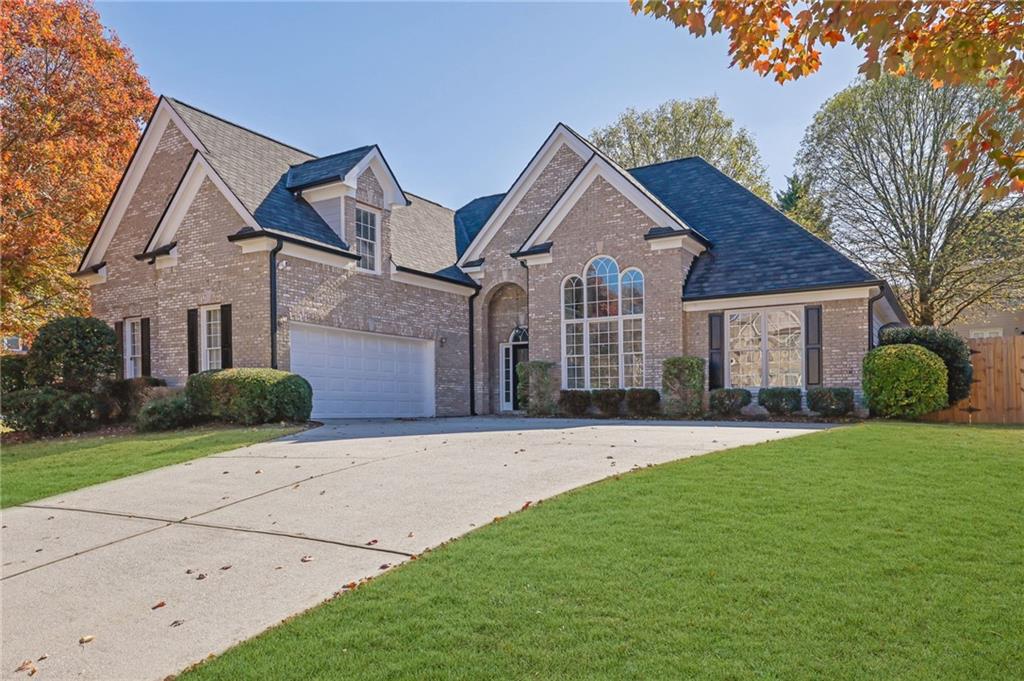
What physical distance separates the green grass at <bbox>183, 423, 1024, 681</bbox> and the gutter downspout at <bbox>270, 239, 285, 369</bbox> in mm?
10959

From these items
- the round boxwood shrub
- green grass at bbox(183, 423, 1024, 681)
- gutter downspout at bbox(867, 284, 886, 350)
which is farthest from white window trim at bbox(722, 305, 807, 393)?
green grass at bbox(183, 423, 1024, 681)

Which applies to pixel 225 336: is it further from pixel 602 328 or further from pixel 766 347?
pixel 766 347

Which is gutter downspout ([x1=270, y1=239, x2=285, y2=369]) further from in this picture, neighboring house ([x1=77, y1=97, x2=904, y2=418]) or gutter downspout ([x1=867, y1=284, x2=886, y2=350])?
gutter downspout ([x1=867, y1=284, x2=886, y2=350])

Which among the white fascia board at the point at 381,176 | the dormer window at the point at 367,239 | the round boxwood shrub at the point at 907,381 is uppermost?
the white fascia board at the point at 381,176

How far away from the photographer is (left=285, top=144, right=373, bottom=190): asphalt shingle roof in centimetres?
1814

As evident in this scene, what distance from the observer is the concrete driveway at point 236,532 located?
4.42m

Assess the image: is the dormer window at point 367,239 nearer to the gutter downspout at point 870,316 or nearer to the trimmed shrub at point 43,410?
the trimmed shrub at point 43,410

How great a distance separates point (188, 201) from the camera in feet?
57.5

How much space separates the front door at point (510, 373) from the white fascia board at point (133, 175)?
10.7 meters

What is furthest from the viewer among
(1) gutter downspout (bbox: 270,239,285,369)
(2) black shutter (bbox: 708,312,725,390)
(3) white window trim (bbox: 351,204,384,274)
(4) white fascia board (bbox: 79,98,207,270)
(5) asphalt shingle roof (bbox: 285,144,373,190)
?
(4) white fascia board (bbox: 79,98,207,270)

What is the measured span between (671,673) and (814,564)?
1826 mm

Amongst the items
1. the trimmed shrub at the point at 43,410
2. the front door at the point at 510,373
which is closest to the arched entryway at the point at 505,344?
the front door at the point at 510,373

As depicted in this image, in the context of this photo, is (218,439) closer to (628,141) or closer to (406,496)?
(406,496)

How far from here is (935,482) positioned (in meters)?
7.00
